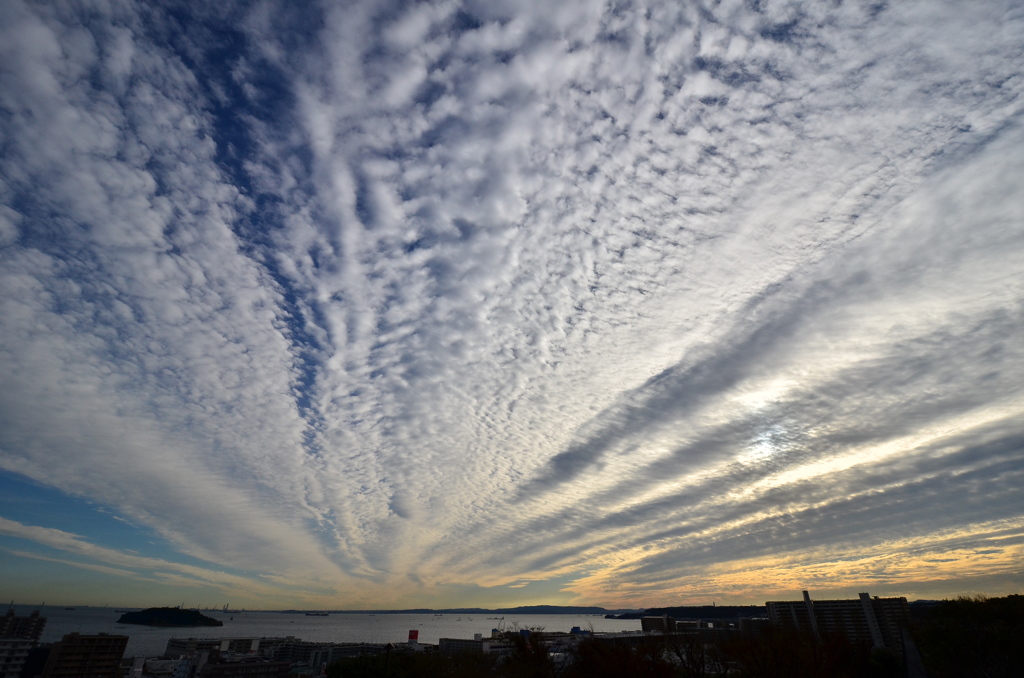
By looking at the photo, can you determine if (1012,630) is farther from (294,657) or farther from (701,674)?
(294,657)

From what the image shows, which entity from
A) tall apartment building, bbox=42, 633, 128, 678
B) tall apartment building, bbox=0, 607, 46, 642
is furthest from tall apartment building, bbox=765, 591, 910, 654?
tall apartment building, bbox=0, 607, 46, 642

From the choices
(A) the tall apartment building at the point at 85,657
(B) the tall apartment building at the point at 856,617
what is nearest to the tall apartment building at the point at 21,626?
(A) the tall apartment building at the point at 85,657

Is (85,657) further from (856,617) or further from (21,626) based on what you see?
(856,617)

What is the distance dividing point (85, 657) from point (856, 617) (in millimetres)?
120595

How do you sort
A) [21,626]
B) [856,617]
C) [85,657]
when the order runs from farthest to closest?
[856,617]
[21,626]
[85,657]

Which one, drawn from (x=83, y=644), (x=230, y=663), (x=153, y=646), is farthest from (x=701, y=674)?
(x=153, y=646)

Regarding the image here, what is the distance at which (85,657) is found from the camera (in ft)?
194

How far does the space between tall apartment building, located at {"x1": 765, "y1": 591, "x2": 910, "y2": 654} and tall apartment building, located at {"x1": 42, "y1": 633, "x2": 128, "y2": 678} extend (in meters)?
96.9

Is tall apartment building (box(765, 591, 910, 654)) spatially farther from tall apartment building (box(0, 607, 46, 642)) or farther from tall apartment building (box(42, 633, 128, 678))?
tall apartment building (box(0, 607, 46, 642))

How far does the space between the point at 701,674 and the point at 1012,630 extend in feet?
63.3

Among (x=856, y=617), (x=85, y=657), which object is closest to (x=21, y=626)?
(x=85, y=657)

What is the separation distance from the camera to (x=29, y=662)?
58.9m

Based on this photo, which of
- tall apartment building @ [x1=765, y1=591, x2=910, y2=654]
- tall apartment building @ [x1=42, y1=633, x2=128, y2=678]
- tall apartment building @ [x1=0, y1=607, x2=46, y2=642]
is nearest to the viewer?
tall apartment building @ [x1=42, y1=633, x2=128, y2=678]

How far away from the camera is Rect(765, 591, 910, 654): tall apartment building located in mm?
73688
